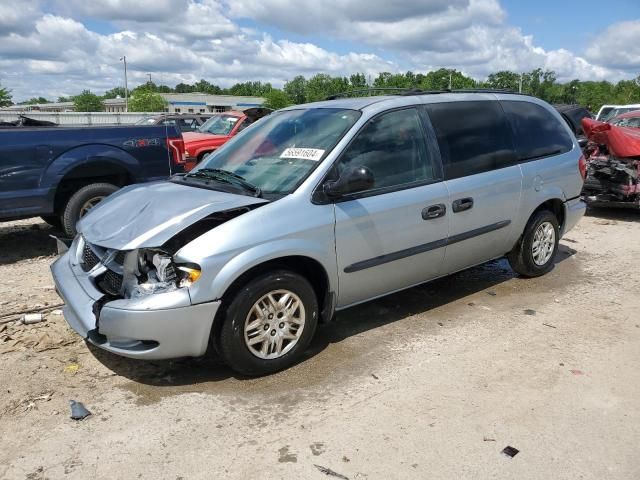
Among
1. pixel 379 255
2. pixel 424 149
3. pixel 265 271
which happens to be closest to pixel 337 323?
pixel 379 255

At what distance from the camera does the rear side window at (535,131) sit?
5.38 metres

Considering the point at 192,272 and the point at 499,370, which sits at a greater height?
the point at 192,272

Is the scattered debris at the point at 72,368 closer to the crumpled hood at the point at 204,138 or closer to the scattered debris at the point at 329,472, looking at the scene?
the scattered debris at the point at 329,472

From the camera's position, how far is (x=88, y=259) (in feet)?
13.4

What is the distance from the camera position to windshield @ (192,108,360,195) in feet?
13.2

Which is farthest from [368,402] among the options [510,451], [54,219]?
[54,219]

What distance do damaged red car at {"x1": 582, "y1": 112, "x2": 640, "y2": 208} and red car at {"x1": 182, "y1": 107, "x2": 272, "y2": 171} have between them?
19.4ft

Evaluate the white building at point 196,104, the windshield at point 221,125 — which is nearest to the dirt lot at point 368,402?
the windshield at point 221,125

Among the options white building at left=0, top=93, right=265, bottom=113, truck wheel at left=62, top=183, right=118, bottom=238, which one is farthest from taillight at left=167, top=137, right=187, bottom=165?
white building at left=0, top=93, right=265, bottom=113

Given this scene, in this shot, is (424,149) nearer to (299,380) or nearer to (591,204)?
(299,380)

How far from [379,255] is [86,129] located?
440cm

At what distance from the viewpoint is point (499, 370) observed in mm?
3896

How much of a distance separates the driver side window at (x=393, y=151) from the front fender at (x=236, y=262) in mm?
669

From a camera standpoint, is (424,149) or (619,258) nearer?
(424,149)
